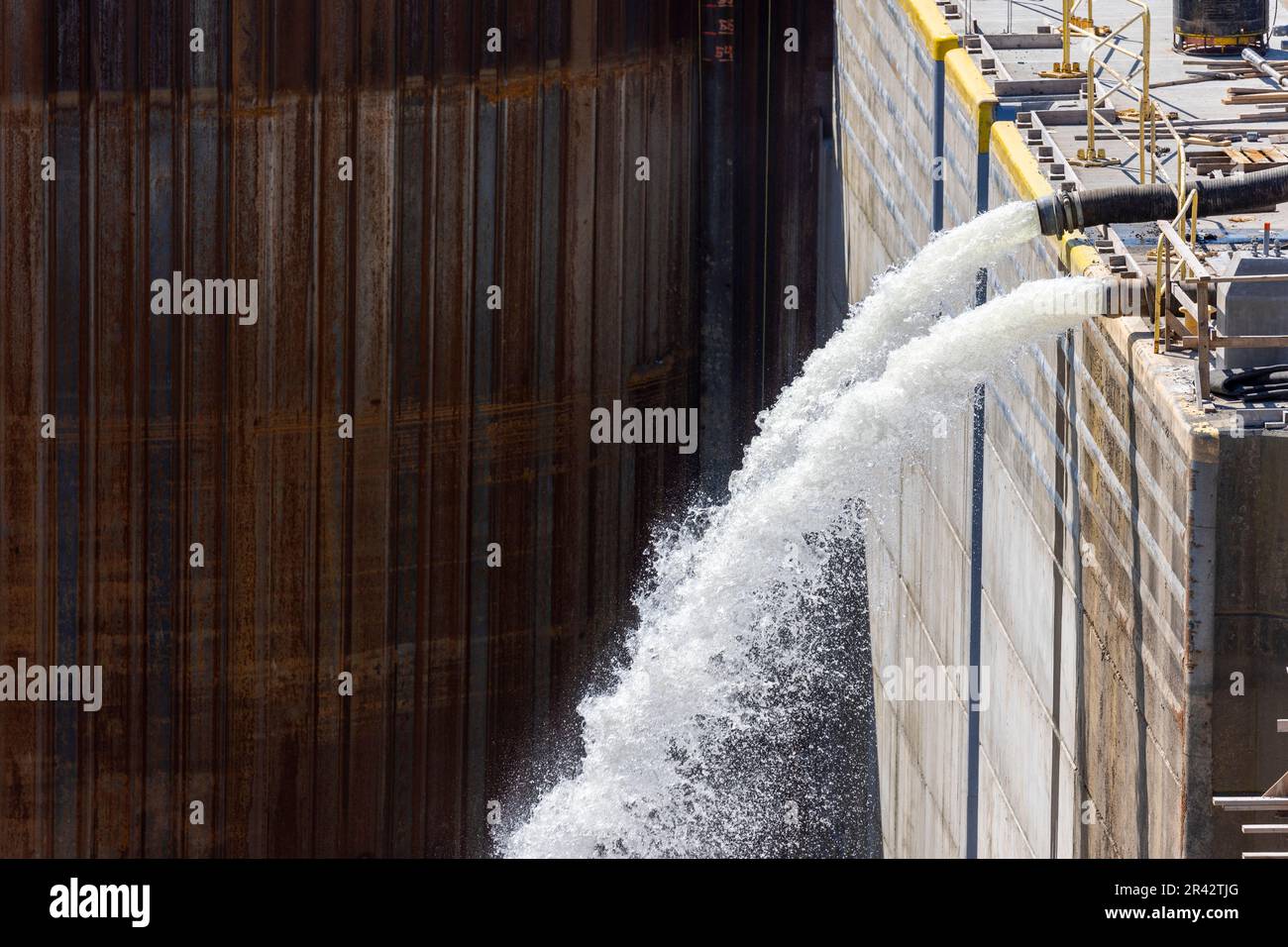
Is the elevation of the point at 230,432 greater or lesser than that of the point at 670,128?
lesser

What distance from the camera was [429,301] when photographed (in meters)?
20.8

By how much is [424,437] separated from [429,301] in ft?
4.78

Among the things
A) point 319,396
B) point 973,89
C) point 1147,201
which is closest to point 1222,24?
point 973,89

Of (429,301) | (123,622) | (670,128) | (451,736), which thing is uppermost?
(670,128)

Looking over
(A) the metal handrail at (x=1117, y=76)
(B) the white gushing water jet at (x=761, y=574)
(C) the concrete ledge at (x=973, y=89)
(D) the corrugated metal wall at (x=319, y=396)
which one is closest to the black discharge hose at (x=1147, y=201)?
(B) the white gushing water jet at (x=761, y=574)

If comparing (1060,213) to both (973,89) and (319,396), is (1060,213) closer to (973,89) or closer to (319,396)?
(973,89)

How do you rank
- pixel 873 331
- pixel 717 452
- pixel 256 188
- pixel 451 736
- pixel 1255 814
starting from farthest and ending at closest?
pixel 717 452 → pixel 451 736 → pixel 256 188 → pixel 873 331 → pixel 1255 814

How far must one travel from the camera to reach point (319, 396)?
67.3 ft

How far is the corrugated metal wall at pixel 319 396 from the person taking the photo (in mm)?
19656

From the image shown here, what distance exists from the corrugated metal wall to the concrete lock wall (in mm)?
3177

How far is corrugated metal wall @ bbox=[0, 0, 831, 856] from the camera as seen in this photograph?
19.7 m

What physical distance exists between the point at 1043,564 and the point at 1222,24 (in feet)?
22.4
